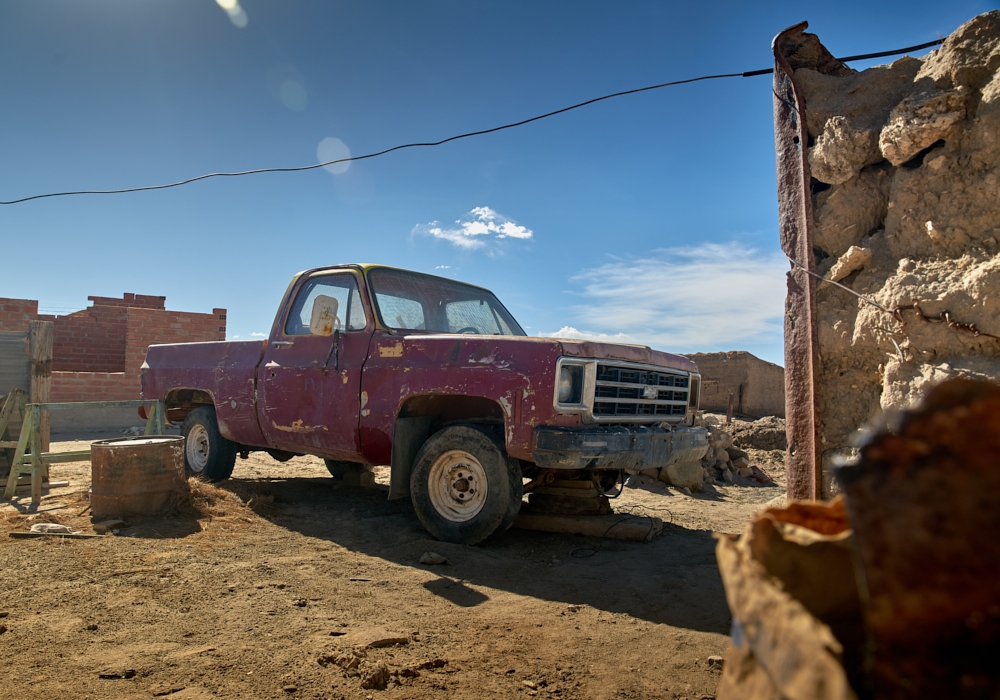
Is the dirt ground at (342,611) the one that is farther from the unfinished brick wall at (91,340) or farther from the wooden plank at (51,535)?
the unfinished brick wall at (91,340)

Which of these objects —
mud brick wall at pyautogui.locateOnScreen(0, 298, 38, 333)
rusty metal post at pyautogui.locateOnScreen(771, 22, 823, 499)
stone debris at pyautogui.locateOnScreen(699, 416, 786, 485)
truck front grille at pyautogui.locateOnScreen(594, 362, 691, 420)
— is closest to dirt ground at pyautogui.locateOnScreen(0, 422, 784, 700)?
rusty metal post at pyautogui.locateOnScreen(771, 22, 823, 499)

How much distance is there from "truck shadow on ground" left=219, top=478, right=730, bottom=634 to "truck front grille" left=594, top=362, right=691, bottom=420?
0.97 metres

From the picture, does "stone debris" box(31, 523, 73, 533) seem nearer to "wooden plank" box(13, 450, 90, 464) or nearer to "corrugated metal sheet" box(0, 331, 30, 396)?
"wooden plank" box(13, 450, 90, 464)

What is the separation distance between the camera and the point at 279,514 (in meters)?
5.45

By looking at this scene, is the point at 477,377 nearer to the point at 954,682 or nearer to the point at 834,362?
the point at 834,362

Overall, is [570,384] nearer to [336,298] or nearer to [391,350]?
[391,350]

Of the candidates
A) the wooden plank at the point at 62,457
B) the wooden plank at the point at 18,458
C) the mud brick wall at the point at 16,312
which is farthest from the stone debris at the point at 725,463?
the mud brick wall at the point at 16,312

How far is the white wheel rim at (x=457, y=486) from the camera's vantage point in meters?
4.39

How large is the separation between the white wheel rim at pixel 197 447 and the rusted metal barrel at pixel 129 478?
1690 mm

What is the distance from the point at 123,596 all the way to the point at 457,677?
6.29 feet

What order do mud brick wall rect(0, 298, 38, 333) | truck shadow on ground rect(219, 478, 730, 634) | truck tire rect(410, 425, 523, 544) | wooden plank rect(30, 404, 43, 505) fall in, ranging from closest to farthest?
truck shadow on ground rect(219, 478, 730, 634) → truck tire rect(410, 425, 523, 544) → wooden plank rect(30, 404, 43, 505) → mud brick wall rect(0, 298, 38, 333)

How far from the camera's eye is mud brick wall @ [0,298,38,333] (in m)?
14.2

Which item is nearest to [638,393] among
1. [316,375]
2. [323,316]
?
[323,316]

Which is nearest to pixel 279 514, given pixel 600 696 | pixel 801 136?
pixel 600 696
